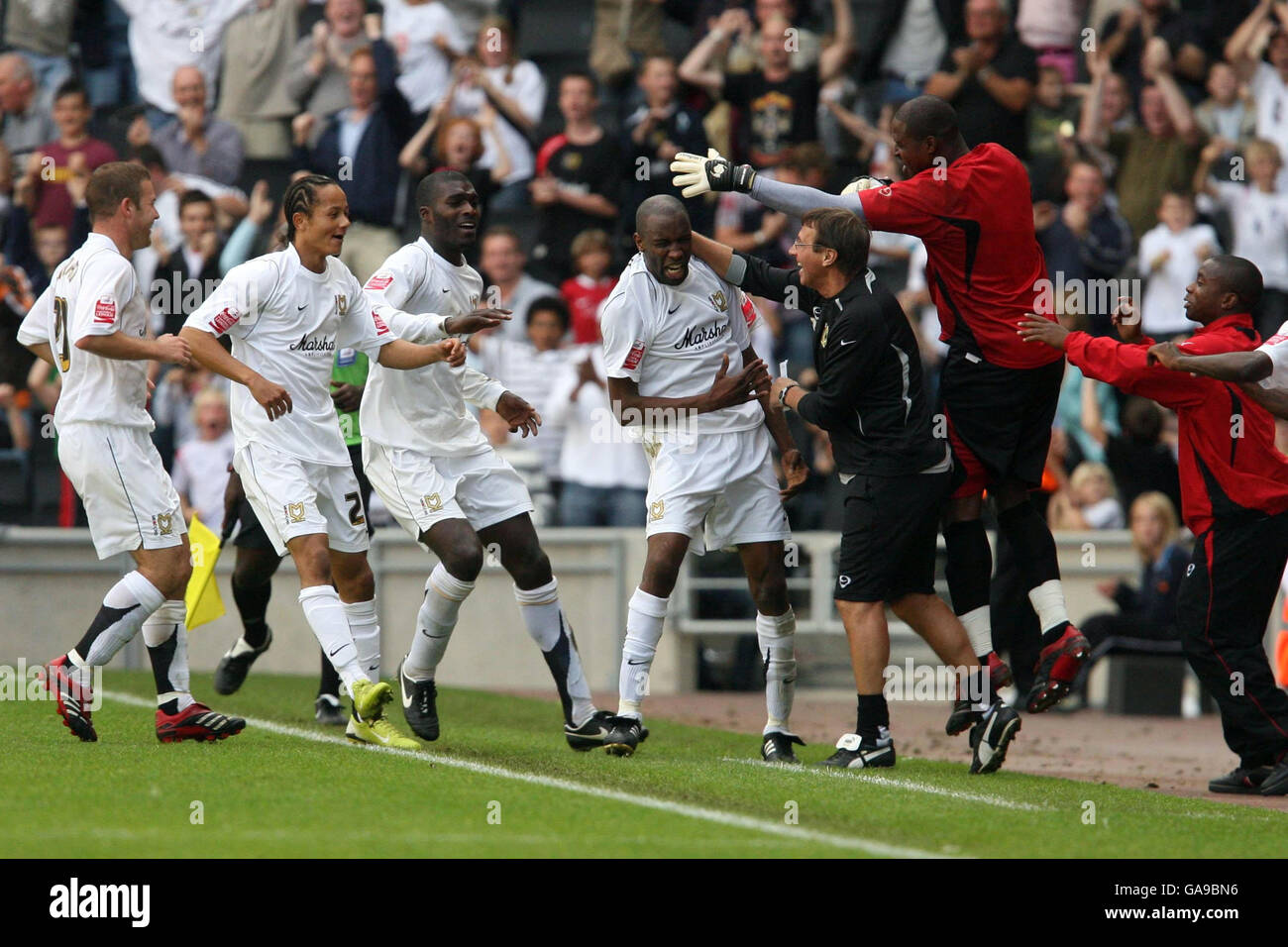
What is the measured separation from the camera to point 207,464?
44.5 ft

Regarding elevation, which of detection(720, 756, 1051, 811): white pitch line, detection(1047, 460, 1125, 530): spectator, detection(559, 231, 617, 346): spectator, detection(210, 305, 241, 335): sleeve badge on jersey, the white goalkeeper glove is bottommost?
detection(720, 756, 1051, 811): white pitch line

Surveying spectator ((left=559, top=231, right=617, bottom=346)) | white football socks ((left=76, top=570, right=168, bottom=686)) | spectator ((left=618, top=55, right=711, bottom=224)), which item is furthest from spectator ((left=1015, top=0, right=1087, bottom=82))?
Answer: white football socks ((left=76, top=570, right=168, bottom=686))

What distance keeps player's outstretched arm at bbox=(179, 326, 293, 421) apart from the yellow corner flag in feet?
7.97

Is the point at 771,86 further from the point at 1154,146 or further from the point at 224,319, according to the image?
the point at 224,319

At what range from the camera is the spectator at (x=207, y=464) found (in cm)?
1353

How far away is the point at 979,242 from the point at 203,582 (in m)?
4.73

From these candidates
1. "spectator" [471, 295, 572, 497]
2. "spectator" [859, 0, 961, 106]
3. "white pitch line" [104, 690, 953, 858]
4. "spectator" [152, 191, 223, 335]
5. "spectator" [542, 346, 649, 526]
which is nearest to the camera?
"white pitch line" [104, 690, 953, 858]

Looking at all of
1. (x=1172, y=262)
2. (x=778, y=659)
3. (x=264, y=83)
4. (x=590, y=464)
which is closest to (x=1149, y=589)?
(x=1172, y=262)

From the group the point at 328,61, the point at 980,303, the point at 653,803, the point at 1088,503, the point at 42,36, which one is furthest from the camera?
the point at 42,36

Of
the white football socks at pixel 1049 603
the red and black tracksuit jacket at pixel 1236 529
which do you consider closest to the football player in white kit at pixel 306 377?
the white football socks at pixel 1049 603

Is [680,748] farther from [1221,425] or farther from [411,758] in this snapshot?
[1221,425]

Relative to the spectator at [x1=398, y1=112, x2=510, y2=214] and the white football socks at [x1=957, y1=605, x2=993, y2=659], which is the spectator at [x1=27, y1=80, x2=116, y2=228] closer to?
the spectator at [x1=398, y1=112, x2=510, y2=214]

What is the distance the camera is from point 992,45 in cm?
1505

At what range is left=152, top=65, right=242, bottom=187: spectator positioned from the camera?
15.9 meters
